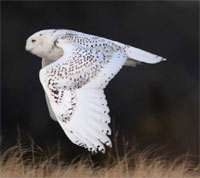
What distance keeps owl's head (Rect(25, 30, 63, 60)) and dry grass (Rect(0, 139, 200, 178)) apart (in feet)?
2.74

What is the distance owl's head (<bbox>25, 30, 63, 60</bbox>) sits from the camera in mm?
5730

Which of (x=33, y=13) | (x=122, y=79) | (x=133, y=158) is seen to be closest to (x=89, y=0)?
(x=33, y=13)

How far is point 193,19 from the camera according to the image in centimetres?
1847

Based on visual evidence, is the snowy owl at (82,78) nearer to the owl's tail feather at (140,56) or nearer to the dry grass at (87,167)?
the owl's tail feather at (140,56)

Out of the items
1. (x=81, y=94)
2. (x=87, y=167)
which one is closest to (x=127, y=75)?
(x=87, y=167)

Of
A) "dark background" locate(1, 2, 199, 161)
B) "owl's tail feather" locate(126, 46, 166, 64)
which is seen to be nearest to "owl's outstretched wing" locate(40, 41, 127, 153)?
"owl's tail feather" locate(126, 46, 166, 64)

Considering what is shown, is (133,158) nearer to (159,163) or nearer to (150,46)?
(159,163)

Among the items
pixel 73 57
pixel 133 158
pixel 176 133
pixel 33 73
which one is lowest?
pixel 176 133

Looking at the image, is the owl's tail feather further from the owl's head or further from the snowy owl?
the owl's head

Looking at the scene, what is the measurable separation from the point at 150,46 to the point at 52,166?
11.0 meters

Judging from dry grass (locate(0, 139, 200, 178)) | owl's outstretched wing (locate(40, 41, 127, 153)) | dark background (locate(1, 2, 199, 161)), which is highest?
owl's outstretched wing (locate(40, 41, 127, 153))

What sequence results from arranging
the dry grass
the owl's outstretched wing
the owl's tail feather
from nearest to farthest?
1. the owl's outstretched wing
2. the dry grass
3. the owl's tail feather

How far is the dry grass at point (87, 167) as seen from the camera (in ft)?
16.5

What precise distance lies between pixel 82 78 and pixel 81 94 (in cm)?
19
